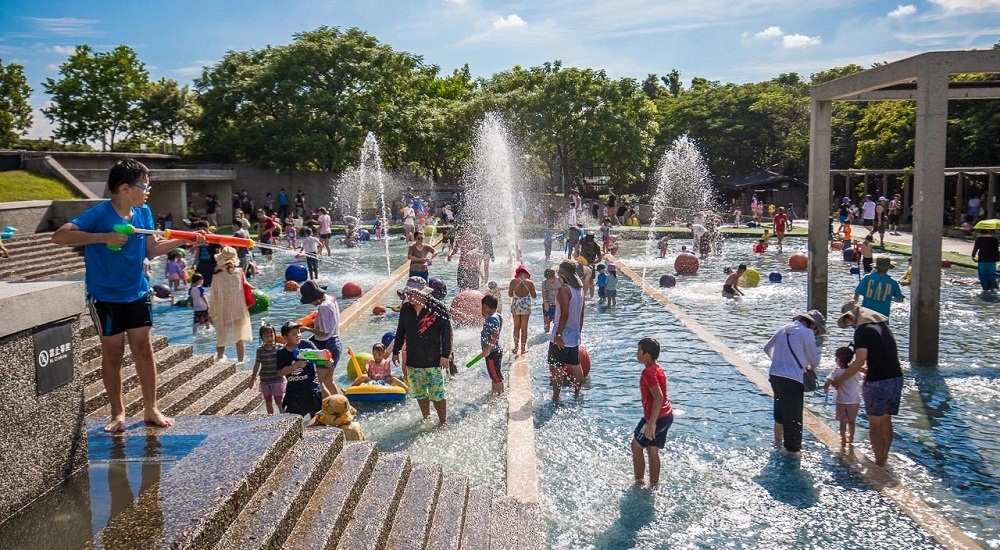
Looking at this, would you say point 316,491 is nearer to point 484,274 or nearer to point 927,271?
point 927,271

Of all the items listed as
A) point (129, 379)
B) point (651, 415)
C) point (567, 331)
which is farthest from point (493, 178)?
point (651, 415)

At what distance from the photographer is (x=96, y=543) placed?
154 inches

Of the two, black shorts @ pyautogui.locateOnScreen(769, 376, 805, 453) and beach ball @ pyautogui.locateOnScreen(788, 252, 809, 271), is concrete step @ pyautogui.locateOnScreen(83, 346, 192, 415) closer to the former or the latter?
black shorts @ pyautogui.locateOnScreen(769, 376, 805, 453)

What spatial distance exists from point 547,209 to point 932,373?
112ft

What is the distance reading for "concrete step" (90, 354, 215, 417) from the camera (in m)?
6.97

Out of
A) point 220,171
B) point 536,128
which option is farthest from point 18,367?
point 536,128

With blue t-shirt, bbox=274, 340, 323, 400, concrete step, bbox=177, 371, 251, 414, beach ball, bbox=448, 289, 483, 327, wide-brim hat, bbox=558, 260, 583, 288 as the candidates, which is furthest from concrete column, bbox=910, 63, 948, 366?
concrete step, bbox=177, 371, 251, 414

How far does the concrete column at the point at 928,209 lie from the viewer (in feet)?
39.3

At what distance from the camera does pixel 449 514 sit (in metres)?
6.18

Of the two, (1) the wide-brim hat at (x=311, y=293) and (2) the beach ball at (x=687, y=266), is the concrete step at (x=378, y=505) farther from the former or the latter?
(2) the beach ball at (x=687, y=266)

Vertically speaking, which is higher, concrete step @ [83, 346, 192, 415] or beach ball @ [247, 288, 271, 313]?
concrete step @ [83, 346, 192, 415]

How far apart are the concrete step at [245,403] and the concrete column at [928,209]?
376 inches

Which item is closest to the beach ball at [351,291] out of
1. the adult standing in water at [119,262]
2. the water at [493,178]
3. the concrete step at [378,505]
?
the concrete step at [378,505]

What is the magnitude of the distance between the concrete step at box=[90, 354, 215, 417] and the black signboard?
1.86 meters
